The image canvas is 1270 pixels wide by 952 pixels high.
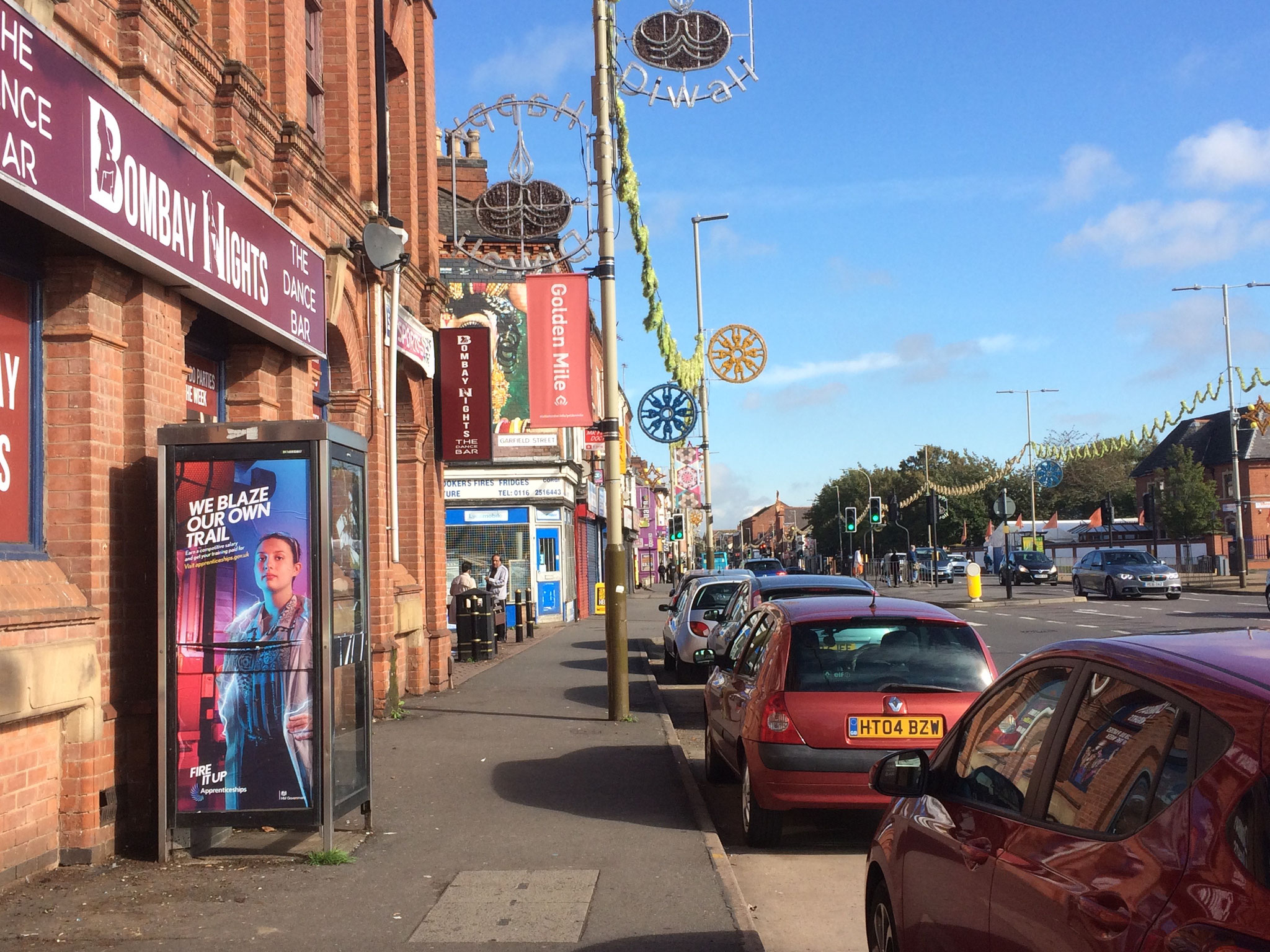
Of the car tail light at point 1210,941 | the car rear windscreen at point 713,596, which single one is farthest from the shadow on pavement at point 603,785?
the car rear windscreen at point 713,596

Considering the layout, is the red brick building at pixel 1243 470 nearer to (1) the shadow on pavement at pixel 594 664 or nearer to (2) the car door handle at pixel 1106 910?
(1) the shadow on pavement at pixel 594 664

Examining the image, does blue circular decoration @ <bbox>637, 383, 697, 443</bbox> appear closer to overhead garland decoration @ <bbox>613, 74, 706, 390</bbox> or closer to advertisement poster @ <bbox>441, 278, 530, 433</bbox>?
overhead garland decoration @ <bbox>613, 74, 706, 390</bbox>

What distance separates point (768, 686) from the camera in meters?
7.80

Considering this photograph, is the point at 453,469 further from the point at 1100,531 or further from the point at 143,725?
the point at 1100,531

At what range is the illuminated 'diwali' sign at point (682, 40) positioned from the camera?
15.4m

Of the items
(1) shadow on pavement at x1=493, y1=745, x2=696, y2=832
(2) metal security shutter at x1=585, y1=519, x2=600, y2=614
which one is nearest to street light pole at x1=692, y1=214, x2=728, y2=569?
(2) metal security shutter at x1=585, y1=519, x2=600, y2=614

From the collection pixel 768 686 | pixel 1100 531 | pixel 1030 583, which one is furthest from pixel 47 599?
pixel 1100 531

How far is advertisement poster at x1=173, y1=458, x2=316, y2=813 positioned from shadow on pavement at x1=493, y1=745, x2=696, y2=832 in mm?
2305

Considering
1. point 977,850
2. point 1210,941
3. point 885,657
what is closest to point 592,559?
point 885,657

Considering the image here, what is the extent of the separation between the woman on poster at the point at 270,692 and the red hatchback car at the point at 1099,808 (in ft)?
13.3

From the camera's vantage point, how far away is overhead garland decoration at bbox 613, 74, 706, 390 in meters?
14.8

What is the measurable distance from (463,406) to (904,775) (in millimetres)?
13089

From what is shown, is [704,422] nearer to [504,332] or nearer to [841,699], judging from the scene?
[504,332]

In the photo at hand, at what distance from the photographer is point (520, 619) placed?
27438 mm
